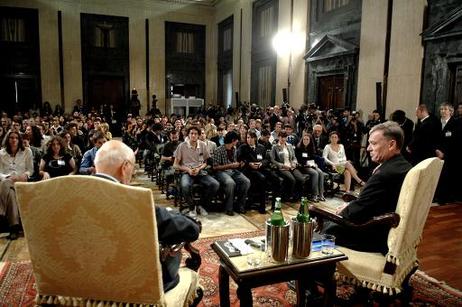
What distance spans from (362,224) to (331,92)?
7606 mm

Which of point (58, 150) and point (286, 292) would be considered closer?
point (286, 292)

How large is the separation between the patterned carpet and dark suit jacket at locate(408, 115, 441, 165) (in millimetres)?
2838

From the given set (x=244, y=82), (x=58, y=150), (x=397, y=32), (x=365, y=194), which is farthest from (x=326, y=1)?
(x=365, y=194)

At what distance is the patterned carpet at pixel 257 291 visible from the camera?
8.62 ft

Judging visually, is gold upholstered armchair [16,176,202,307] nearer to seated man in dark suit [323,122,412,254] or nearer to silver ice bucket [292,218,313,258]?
silver ice bucket [292,218,313,258]

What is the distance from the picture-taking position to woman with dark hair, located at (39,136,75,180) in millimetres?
→ 4477

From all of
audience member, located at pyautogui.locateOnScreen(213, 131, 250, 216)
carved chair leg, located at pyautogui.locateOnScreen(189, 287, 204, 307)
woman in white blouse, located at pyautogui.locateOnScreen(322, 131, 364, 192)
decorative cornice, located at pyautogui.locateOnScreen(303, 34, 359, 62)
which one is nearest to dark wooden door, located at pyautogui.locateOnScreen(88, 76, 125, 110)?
decorative cornice, located at pyautogui.locateOnScreen(303, 34, 359, 62)

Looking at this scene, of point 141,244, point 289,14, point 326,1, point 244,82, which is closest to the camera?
point 141,244

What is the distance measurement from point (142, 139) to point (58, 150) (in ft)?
9.28

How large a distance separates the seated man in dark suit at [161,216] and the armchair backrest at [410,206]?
119cm

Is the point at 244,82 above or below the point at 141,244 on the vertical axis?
above

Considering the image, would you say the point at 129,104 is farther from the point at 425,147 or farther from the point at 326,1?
the point at 425,147

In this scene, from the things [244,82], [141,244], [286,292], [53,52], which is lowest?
[286,292]

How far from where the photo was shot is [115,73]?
1589cm
